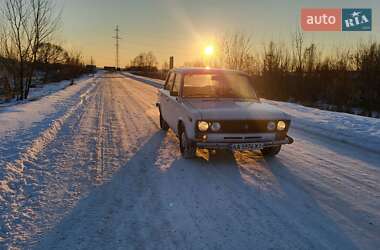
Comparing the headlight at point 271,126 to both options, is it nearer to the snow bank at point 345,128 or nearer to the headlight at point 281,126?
the headlight at point 281,126

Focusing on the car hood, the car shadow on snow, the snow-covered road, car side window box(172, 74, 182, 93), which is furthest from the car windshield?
the car shadow on snow

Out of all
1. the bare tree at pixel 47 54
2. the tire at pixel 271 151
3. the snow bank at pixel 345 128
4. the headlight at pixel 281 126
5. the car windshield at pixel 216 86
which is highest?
the bare tree at pixel 47 54

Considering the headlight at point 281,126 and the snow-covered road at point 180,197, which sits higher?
the headlight at point 281,126

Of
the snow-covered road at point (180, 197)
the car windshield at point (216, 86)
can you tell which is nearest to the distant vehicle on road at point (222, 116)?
the car windshield at point (216, 86)

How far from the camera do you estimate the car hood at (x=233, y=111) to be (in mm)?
5328

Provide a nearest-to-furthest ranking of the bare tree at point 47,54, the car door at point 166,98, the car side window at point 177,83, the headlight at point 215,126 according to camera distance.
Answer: the headlight at point 215,126, the car side window at point 177,83, the car door at point 166,98, the bare tree at point 47,54

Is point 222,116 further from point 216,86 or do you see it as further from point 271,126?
point 216,86

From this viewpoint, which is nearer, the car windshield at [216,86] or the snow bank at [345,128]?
the car windshield at [216,86]

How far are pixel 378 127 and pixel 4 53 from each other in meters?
18.4

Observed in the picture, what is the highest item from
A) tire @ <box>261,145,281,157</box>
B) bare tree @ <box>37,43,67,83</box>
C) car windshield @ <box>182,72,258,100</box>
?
bare tree @ <box>37,43,67,83</box>

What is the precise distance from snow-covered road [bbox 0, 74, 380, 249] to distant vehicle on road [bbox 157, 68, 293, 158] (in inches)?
16.6

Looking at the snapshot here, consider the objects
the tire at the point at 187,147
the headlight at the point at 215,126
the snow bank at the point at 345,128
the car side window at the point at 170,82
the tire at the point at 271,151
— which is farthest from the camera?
the car side window at the point at 170,82

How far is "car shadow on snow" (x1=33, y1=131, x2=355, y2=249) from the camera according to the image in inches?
123

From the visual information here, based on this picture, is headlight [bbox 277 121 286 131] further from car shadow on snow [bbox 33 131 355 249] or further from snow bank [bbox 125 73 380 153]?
snow bank [bbox 125 73 380 153]
